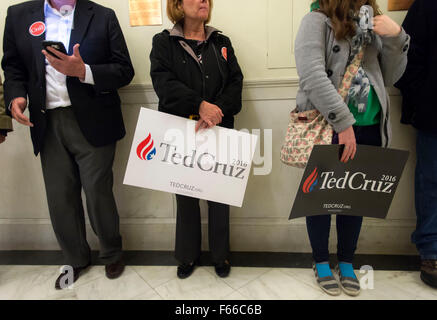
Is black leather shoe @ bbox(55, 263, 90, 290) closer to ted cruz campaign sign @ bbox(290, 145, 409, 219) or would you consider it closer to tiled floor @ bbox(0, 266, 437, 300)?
tiled floor @ bbox(0, 266, 437, 300)

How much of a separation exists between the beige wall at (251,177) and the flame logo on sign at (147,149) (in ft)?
1.57

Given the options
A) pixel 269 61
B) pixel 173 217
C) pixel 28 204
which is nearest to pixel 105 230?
pixel 173 217

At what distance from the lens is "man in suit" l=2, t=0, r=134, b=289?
1.43m

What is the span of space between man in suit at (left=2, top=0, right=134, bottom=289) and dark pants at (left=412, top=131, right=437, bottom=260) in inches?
66.2

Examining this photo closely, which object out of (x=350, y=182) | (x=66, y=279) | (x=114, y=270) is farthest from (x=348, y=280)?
(x=66, y=279)

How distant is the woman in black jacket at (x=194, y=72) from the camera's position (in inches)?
54.0

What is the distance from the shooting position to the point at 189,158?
145cm

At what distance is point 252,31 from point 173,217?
1310mm

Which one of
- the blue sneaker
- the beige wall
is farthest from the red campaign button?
the blue sneaker

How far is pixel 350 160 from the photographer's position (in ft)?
4.20

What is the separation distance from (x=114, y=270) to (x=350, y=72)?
65.0 inches

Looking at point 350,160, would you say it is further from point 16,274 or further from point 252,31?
point 16,274

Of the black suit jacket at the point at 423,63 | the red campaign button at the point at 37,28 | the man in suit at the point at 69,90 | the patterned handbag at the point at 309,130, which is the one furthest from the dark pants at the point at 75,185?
the black suit jacket at the point at 423,63

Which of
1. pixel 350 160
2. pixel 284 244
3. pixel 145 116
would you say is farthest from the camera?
pixel 284 244
